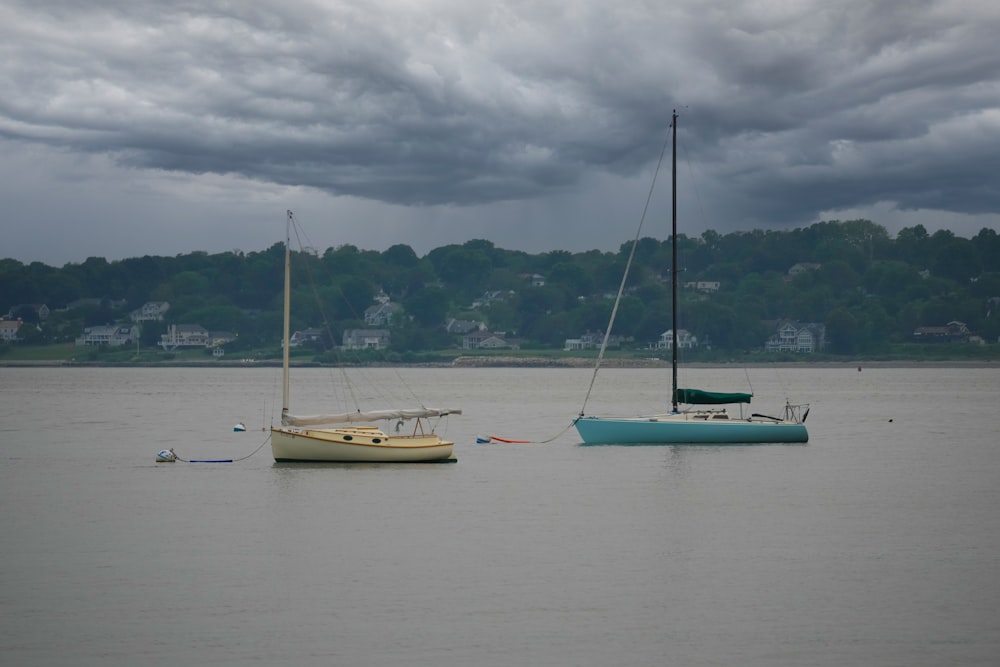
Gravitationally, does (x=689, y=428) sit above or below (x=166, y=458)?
above

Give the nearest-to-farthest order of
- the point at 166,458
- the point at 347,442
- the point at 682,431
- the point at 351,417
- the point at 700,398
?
the point at 347,442 < the point at 351,417 < the point at 166,458 < the point at 682,431 < the point at 700,398

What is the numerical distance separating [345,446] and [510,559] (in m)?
18.9

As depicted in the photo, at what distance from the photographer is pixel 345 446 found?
1855 inches

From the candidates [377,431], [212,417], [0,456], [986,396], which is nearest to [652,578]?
[377,431]

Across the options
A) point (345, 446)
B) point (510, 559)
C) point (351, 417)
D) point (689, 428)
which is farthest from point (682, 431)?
point (510, 559)

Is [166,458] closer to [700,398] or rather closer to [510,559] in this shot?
[700,398]

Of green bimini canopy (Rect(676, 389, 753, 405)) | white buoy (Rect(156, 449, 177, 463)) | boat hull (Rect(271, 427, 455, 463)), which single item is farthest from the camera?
green bimini canopy (Rect(676, 389, 753, 405))

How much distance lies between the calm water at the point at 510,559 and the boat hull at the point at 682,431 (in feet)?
2.82

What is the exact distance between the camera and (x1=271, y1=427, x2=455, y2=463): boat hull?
155ft

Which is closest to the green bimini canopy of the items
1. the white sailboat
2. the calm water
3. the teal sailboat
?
the teal sailboat

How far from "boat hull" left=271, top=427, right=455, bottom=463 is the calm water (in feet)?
2.14

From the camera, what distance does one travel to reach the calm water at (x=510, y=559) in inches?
851

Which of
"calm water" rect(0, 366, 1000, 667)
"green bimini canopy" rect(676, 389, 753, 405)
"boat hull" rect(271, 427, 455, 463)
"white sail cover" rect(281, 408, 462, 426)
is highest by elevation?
"green bimini canopy" rect(676, 389, 753, 405)

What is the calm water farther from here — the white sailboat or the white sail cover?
the white sail cover
